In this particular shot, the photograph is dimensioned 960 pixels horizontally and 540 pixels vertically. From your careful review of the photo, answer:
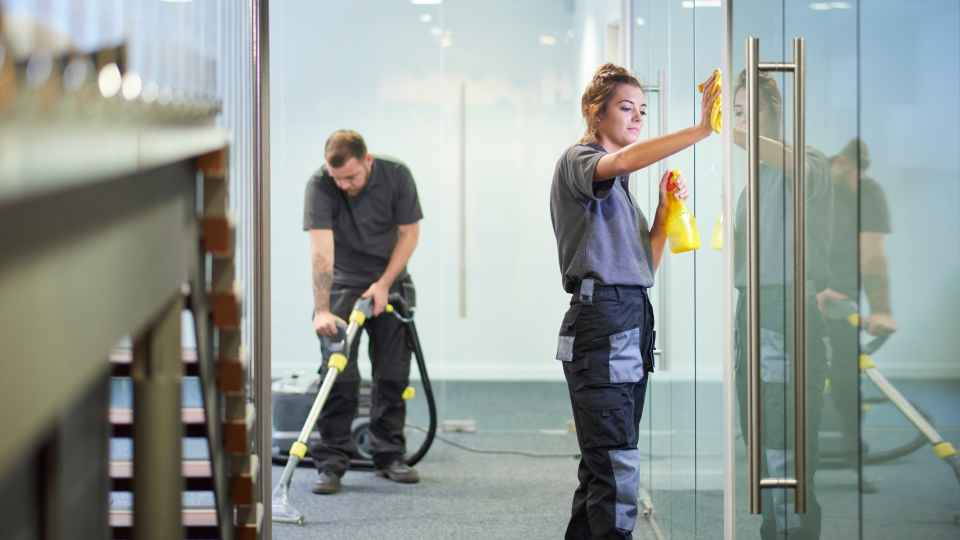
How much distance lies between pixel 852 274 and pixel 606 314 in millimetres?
662

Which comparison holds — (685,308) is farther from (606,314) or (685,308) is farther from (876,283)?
(876,283)

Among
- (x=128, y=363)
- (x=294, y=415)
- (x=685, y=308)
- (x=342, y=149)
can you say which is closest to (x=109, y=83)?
(x=128, y=363)

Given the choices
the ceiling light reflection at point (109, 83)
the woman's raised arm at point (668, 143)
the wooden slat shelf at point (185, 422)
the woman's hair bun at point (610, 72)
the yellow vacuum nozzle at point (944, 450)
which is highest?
the woman's hair bun at point (610, 72)

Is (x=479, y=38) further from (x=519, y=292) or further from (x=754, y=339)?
(x=754, y=339)

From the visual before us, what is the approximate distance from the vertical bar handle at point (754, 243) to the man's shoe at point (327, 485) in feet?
5.98

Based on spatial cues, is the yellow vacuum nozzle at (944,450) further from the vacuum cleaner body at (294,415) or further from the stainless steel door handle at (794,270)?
the vacuum cleaner body at (294,415)

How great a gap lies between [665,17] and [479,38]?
1719mm

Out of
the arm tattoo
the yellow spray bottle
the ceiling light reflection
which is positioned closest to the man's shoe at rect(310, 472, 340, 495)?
the yellow spray bottle

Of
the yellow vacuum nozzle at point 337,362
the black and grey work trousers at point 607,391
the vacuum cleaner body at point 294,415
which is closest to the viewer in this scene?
the black and grey work trousers at point 607,391

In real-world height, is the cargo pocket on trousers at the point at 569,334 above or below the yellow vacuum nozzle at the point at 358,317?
above

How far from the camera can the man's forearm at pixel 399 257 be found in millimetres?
2891

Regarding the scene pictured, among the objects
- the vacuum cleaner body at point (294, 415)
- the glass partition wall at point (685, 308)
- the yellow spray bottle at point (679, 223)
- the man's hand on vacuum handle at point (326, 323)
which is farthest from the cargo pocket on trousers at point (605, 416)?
the vacuum cleaner body at point (294, 415)

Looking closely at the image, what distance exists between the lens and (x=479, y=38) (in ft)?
12.6

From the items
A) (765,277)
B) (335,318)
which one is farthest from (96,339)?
(335,318)
